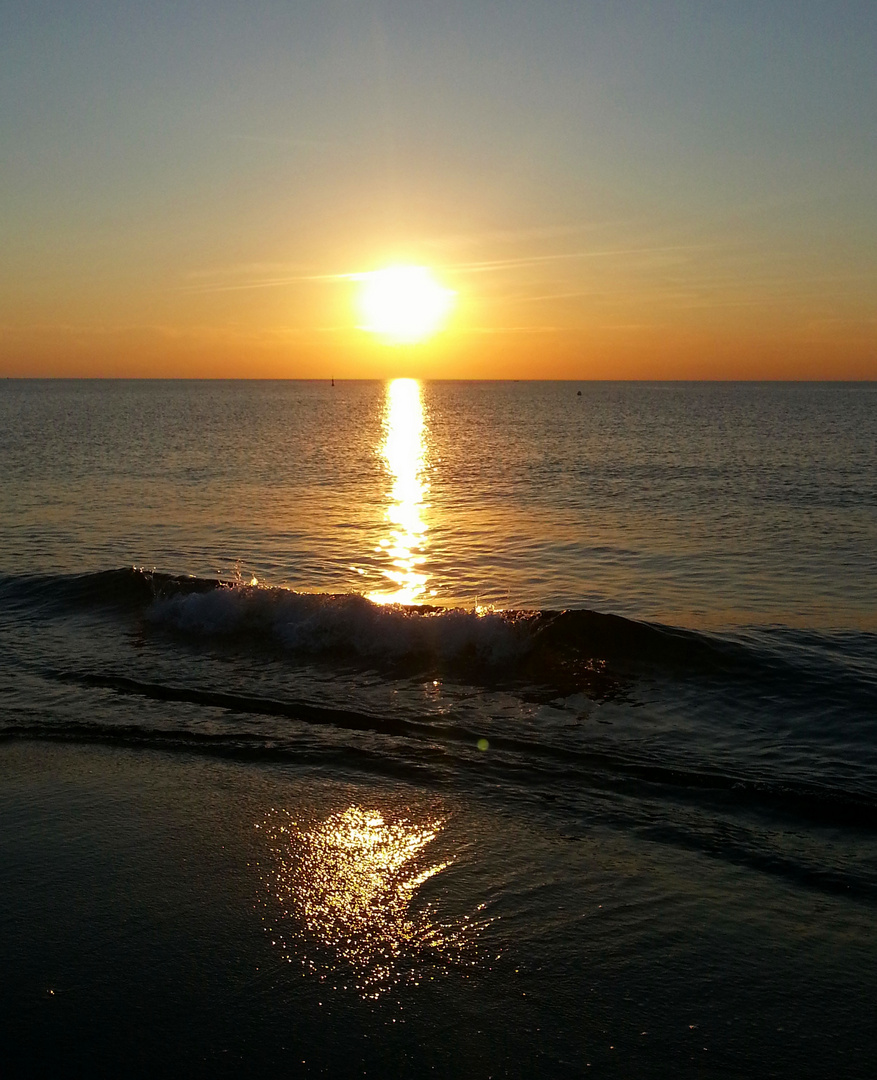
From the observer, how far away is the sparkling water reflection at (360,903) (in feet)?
20.3

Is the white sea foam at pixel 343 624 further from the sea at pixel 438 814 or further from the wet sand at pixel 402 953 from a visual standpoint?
the wet sand at pixel 402 953

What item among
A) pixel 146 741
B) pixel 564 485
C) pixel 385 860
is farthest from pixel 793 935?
pixel 564 485

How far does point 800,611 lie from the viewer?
17766mm

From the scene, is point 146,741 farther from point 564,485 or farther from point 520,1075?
point 564,485

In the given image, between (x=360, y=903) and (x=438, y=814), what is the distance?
1863 millimetres

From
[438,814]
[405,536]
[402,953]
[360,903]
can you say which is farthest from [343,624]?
[405,536]

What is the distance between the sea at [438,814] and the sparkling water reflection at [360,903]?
30 mm

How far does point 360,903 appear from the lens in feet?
22.9

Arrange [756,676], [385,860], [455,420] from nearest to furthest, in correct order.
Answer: [385,860], [756,676], [455,420]

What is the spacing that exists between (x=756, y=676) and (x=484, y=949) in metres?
8.77

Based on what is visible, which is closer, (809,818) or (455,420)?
(809,818)

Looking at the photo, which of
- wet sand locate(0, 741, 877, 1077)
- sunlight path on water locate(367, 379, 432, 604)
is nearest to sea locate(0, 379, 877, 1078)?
wet sand locate(0, 741, 877, 1077)

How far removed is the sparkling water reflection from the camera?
6.18 meters

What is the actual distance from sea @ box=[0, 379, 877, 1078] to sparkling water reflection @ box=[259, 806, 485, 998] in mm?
30
